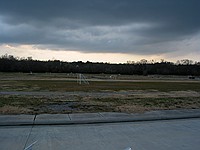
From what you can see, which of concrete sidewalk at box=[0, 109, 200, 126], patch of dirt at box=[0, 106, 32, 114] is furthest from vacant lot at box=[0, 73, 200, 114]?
concrete sidewalk at box=[0, 109, 200, 126]

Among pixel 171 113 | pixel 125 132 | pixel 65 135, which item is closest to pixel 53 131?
pixel 65 135

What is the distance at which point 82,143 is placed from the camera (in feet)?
21.3

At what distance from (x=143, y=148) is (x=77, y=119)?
359 cm

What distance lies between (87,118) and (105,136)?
237 centimetres

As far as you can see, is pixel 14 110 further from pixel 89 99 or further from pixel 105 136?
pixel 89 99

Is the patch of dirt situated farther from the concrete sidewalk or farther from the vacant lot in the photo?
the concrete sidewalk

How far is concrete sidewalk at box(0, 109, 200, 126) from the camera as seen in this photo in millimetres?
8758

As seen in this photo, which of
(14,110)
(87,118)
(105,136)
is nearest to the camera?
(105,136)

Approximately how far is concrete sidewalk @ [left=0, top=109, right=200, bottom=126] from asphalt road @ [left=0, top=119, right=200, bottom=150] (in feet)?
1.33

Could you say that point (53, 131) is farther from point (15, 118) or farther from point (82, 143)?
point (15, 118)

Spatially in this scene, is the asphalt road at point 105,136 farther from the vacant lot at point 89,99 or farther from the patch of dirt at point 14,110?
the vacant lot at point 89,99

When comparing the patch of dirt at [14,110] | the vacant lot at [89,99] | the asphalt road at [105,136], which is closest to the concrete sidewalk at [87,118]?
the asphalt road at [105,136]

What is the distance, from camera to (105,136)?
721 centimetres

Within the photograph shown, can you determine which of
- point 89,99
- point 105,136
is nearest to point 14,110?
point 105,136
